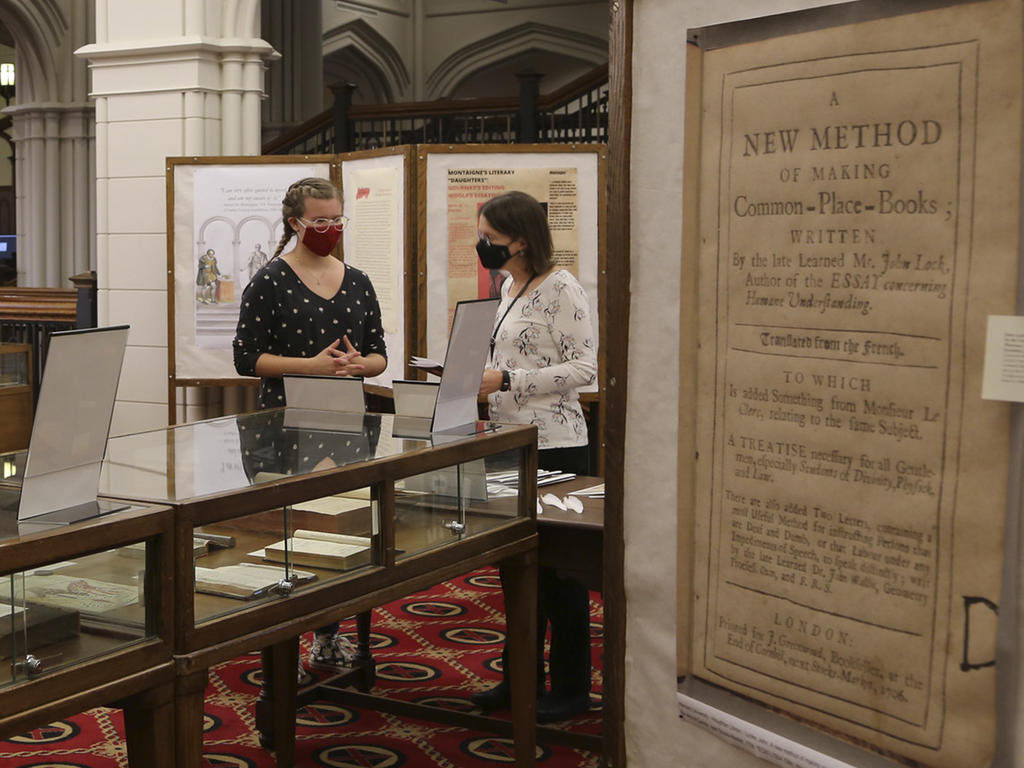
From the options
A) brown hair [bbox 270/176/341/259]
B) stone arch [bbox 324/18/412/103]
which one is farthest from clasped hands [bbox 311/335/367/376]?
stone arch [bbox 324/18/412/103]

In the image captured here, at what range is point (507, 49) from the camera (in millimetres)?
17953

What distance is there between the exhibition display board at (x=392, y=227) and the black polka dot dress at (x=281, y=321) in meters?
1.83

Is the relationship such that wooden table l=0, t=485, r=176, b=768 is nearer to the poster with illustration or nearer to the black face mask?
the black face mask

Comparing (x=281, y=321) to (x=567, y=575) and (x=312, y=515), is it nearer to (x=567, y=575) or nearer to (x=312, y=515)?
(x=567, y=575)

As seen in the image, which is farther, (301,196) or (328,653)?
(328,653)

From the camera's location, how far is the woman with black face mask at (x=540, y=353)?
3.81 m

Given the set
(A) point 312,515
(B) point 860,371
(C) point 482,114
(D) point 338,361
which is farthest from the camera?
(C) point 482,114

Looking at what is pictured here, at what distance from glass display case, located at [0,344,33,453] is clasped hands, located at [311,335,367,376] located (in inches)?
155

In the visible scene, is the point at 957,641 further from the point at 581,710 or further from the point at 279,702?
the point at 581,710

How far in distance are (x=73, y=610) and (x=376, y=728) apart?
2083 mm

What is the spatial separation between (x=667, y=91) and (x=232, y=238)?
222 inches

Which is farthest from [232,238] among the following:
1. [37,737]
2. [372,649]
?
[37,737]

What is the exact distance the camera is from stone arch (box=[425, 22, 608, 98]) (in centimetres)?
1748

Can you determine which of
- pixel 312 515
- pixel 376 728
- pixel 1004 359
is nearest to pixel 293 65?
pixel 376 728
